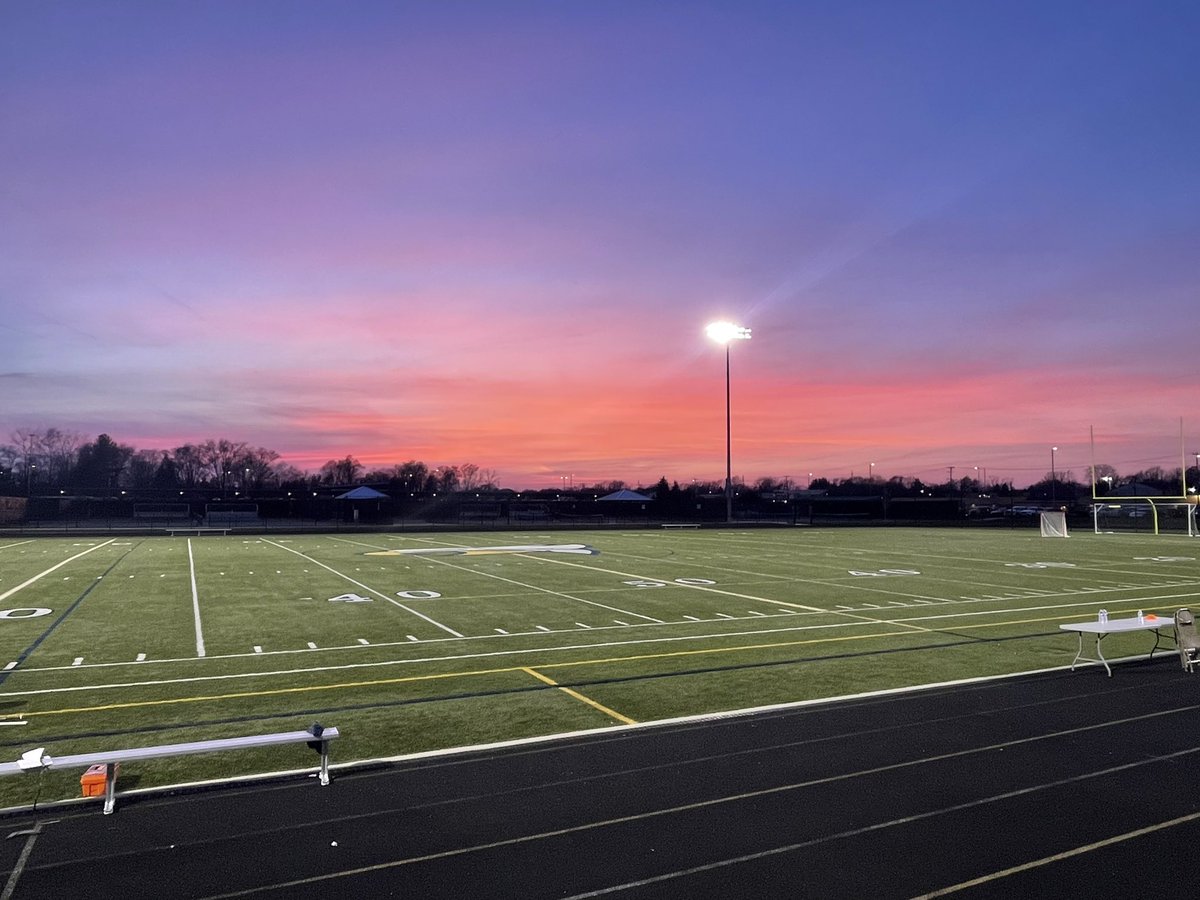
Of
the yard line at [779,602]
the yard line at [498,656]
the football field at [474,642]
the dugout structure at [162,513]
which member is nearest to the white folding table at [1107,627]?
the football field at [474,642]

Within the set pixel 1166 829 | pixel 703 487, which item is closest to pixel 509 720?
pixel 1166 829

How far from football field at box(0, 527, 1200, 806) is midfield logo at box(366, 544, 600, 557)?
6.10 metres

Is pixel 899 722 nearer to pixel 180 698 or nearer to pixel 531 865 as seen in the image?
pixel 531 865

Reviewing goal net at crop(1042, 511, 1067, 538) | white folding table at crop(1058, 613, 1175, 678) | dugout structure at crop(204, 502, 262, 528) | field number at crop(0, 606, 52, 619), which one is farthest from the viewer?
dugout structure at crop(204, 502, 262, 528)

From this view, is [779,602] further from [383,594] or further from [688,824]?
[688,824]

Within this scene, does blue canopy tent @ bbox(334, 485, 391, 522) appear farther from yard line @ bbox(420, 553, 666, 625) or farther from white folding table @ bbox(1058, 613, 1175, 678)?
white folding table @ bbox(1058, 613, 1175, 678)

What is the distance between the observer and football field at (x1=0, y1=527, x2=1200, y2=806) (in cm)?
983

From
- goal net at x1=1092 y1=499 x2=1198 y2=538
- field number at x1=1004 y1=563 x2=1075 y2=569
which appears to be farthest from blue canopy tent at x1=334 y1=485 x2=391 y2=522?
goal net at x1=1092 y1=499 x2=1198 y2=538

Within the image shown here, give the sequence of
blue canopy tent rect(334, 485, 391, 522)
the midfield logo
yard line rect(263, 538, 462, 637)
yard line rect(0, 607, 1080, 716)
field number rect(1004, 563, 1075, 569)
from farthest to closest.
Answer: blue canopy tent rect(334, 485, 391, 522)
the midfield logo
field number rect(1004, 563, 1075, 569)
yard line rect(263, 538, 462, 637)
yard line rect(0, 607, 1080, 716)

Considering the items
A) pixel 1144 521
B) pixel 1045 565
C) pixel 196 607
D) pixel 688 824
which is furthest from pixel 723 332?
pixel 688 824

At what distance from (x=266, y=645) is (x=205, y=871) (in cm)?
983

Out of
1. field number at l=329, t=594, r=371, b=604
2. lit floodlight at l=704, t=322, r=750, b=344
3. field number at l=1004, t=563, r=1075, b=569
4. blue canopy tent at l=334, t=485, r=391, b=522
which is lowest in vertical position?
field number at l=329, t=594, r=371, b=604

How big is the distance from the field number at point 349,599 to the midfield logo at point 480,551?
15.1 meters

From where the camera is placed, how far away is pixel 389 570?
29.7 metres
